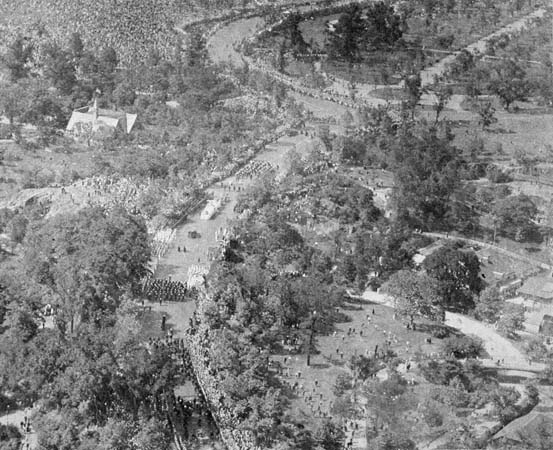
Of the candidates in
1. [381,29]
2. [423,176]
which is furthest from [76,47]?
[423,176]

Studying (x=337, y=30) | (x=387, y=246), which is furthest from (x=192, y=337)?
(x=337, y=30)

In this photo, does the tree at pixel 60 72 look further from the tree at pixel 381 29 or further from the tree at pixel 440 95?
the tree at pixel 440 95

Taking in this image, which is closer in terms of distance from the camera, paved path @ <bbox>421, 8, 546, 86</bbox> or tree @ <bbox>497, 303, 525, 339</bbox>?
tree @ <bbox>497, 303, 525, 339</bbox>

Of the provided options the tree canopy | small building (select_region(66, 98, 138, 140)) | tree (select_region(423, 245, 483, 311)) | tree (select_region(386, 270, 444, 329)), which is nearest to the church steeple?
small building (select_region(66, 98, 138, 140))

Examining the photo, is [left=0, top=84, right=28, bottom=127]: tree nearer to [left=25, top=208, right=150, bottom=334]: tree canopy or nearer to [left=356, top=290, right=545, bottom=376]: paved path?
[left=25, top=208, right=150, bottom=334]: tree canopy

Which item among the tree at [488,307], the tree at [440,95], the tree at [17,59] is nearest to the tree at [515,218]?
the tree at [488,307]

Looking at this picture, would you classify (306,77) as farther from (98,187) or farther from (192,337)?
(192,337)
